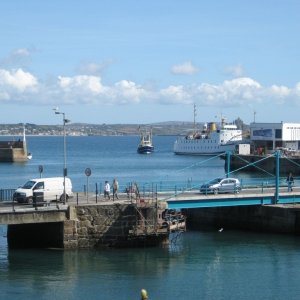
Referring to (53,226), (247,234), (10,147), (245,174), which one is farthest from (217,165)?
(53,226)

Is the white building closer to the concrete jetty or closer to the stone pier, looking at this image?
the concrete jetty

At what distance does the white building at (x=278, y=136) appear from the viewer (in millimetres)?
143375

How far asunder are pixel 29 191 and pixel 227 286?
14.1m

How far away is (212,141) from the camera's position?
176 meters

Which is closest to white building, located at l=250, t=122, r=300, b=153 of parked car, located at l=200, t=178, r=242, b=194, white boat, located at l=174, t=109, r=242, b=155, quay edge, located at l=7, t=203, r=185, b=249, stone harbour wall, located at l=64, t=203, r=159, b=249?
white boat, located at l=174, t=109, r=242, b=155

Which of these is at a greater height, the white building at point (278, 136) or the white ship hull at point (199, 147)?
the white building at point (278, 136)

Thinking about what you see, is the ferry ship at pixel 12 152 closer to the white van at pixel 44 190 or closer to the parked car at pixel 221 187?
the parked car at pixel 221 187

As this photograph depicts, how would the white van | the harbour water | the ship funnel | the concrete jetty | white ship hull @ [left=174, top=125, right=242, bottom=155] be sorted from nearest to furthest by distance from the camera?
the harbour water, the concrete jetty, the white van, white ship hull @ [left=174, top=125, right=242, bottom=155], the ship funnel

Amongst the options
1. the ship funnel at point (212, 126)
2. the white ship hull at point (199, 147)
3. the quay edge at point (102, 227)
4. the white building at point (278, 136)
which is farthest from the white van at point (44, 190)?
the ship funnel at point (212, 126)

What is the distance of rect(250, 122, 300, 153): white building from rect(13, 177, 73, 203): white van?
9675 centimetres

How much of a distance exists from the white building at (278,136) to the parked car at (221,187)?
8888 centimetres

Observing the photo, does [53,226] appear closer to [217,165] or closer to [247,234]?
[247,234]

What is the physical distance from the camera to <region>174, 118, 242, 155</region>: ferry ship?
174m

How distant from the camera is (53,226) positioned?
144 ft
